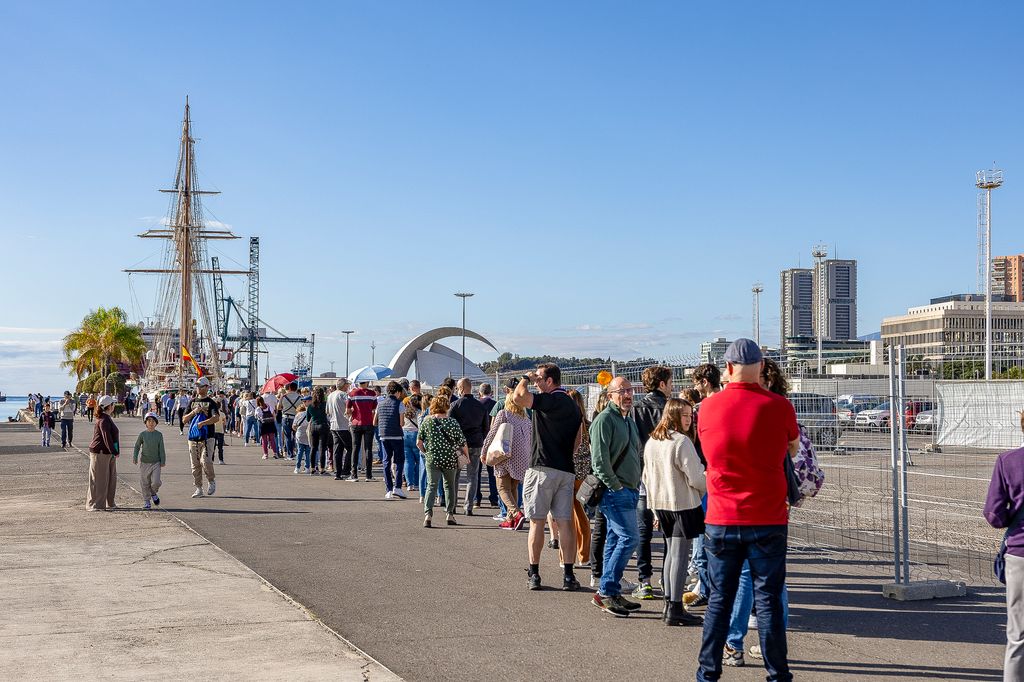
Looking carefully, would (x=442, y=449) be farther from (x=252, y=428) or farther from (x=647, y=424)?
(x=252, y=428)

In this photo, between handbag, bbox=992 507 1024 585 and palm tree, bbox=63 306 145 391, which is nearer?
handbag, bbox=992 507 1024 585

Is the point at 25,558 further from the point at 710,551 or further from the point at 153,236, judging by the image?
the point at 153,236

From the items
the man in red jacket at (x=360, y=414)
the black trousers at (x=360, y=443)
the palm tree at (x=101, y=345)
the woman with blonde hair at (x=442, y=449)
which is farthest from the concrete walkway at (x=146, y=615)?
the palm tree at (x=101, y=345)

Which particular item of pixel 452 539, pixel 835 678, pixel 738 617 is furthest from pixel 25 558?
pixel 835 678


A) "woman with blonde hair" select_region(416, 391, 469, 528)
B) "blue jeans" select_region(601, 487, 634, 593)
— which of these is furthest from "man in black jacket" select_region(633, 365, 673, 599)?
"woman with blonde hair" select_region(416, 391, 469, 528)

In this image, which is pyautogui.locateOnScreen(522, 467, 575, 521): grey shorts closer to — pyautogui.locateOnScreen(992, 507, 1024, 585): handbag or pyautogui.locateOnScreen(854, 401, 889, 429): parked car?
pyautogui.locateOnScreen(854, 401, 889, 429): parked car

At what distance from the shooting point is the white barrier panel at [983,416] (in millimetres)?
8844

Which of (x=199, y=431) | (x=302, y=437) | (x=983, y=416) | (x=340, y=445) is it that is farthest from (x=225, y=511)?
(x=983, y=416)

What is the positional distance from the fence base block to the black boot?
77.0 inches

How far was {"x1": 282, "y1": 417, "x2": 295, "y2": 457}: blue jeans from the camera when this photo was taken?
26.2 meters

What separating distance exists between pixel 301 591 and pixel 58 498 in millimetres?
9618

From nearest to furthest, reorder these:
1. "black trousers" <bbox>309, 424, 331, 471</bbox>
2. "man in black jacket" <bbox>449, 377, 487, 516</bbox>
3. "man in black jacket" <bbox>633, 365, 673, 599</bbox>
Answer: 1. "man in black jacket" <bbox>633, 365, 673, 599</bbox>
2. "man in black jacket" <bbox>449, 377, 487, 516</bbox>
3. "black trousers" <bbox>309, 424, 331, 471</bbox>

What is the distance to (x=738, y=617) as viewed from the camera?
21.3ft

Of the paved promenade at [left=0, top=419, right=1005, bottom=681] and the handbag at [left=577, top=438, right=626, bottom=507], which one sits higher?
the handbag at [left=577, top=438, right=626, bottom=507]
